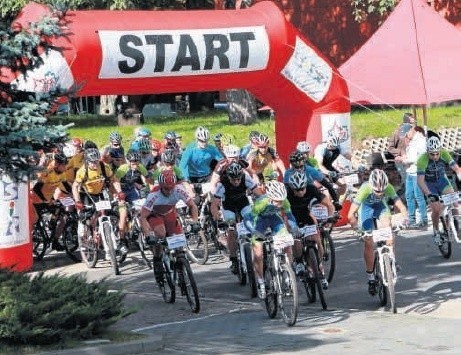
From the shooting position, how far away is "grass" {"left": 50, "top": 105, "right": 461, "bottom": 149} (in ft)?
108

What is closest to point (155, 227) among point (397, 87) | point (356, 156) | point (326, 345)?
point (326, 345)

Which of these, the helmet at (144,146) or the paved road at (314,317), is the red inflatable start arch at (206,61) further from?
the paved road at (314,317)

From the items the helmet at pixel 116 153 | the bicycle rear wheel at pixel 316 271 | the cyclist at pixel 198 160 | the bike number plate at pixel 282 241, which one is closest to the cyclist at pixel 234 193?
the bicycle rear wheel at pixel 316 271

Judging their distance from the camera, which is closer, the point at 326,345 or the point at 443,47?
the point at 326,345

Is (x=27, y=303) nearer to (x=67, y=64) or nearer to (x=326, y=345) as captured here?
(x=326, y=345)

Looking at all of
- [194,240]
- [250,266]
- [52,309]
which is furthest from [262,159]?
[52,309]

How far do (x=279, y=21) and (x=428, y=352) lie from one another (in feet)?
30.1

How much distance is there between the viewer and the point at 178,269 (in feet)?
49.3

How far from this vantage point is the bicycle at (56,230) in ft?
64.7

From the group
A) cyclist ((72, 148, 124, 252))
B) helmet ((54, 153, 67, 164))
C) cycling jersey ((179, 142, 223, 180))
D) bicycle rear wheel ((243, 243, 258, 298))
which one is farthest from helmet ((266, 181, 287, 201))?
cycling jersey ((179, 142, 223, 180))

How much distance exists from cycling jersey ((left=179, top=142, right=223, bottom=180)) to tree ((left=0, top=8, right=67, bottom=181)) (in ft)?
26.1

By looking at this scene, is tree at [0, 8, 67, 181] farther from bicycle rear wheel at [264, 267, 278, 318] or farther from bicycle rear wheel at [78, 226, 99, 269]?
bicycle rear wheel at [78, 226, 99, 269]

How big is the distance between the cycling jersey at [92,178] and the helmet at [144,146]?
170 centimetres

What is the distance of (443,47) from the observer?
833 inches
